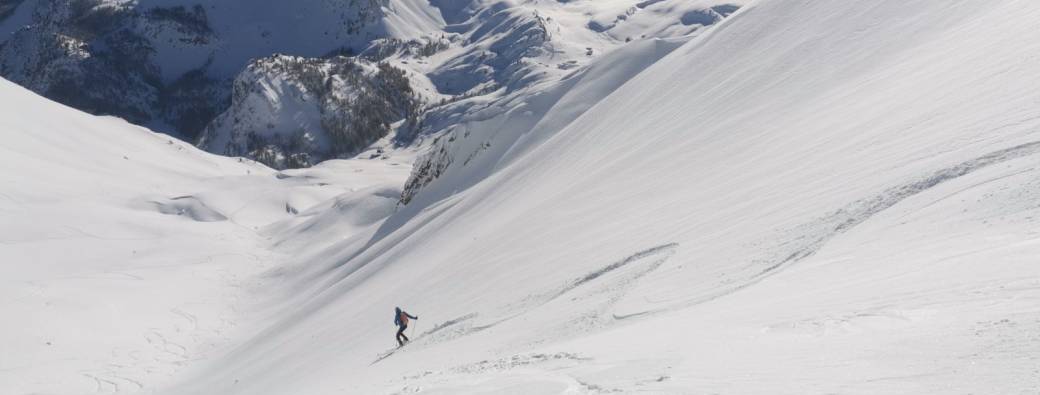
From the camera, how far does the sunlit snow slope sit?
6.56 meters

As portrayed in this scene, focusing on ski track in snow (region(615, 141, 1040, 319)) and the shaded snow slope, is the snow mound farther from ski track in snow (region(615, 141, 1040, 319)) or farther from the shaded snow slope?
ski track in snow (region(615, 141, 1040, 319))

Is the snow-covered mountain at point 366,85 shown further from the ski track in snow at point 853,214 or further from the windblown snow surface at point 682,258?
the ski track in snow at point 853,214

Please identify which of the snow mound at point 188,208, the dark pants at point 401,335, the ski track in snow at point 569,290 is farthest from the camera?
the snow mound at point 188,208

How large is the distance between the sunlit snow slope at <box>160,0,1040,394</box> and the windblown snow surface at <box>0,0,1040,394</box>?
0.06 meters

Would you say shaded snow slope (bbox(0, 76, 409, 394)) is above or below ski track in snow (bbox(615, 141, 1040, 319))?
below

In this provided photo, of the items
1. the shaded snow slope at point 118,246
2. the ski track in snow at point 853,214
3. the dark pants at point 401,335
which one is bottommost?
the shaded snow slope at point 118,246

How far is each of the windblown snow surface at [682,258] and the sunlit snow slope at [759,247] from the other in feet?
0.18

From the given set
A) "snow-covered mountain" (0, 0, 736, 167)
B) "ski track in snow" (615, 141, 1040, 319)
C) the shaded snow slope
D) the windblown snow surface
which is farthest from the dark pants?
"snow-covered mountain" (0, 0, 736, 167)

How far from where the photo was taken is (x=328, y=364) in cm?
1805

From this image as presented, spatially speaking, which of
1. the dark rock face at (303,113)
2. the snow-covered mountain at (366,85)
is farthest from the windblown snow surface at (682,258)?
the dark rock face at (303,113)

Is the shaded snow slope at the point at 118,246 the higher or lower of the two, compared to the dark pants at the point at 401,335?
lower

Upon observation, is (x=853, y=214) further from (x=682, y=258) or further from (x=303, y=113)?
(x=303, y=113)

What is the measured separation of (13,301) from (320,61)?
478 feet

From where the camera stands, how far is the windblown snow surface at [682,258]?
693 centimetres
